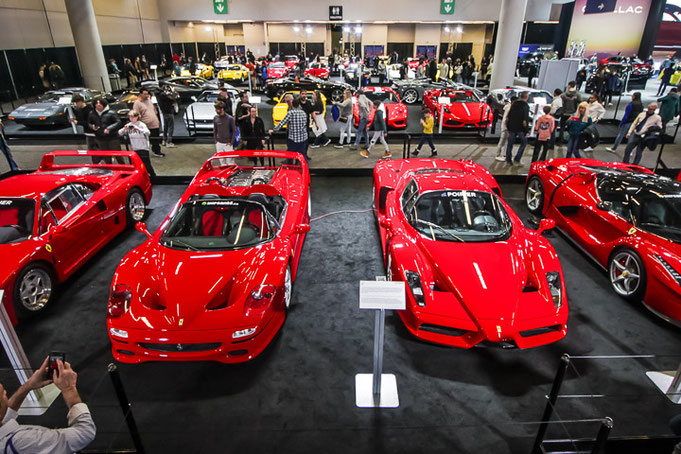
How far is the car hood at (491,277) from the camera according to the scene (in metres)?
3.63

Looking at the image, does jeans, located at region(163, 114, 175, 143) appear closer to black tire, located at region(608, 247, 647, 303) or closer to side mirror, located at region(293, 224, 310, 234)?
side mirror, located at region(293, 224, 310, 234)

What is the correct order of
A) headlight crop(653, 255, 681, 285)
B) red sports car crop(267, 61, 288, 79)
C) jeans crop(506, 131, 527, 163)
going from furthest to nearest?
red sports car crop(267, 61, 288, 79)
jeans crop(506, 131, 527, 163)
headlight crop(653, 255, 681, 285)

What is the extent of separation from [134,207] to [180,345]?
13.1 ft

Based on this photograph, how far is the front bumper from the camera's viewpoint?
3410 mm

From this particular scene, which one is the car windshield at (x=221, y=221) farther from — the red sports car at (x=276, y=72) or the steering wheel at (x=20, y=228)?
the red sports car at (x=276, y=72)

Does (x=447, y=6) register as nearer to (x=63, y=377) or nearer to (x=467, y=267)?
(x=467, y=267)

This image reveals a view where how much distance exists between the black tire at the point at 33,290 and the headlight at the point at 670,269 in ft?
22.0

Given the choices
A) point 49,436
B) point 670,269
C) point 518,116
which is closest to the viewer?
point 49,436

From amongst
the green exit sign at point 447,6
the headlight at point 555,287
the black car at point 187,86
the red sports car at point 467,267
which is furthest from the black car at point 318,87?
the green exit sign at point 447,6

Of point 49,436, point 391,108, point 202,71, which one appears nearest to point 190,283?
point 49,436

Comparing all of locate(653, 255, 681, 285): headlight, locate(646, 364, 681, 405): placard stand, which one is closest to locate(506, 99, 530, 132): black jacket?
locate(653, 255, 681, 285): headlight

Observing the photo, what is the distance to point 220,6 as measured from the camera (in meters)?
25.6

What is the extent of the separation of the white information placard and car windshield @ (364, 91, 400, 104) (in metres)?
10.2

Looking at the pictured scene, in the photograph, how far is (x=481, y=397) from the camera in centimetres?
350
